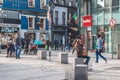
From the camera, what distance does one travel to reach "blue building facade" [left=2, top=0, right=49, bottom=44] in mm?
54031

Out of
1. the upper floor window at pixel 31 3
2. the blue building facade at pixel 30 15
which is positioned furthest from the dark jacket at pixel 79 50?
the upper floor window at pixel 31 3

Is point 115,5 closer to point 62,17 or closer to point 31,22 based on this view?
point 31,22

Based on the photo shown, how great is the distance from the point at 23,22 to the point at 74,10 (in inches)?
588

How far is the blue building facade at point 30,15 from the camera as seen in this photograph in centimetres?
5403

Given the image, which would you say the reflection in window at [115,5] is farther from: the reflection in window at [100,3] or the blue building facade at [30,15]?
the blue building facade at [30,15]

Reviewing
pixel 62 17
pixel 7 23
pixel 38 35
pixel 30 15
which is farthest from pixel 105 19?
pixel 62 17

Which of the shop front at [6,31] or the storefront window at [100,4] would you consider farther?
the shop front at [6,31]

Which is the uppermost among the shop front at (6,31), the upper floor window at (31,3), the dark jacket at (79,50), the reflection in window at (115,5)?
the upper floor window at (31,3)

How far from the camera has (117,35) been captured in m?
36.1

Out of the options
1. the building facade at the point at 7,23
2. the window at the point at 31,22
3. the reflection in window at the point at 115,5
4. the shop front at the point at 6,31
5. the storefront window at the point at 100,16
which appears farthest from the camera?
the window at the point at 31,22

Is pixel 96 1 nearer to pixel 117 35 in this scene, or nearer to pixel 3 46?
pixel 117 35

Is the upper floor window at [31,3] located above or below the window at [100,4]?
above

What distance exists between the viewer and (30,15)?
5697cm

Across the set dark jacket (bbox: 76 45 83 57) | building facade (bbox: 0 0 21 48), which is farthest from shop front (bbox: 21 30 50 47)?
dark jacket (bbox: 76 45 83 57)
